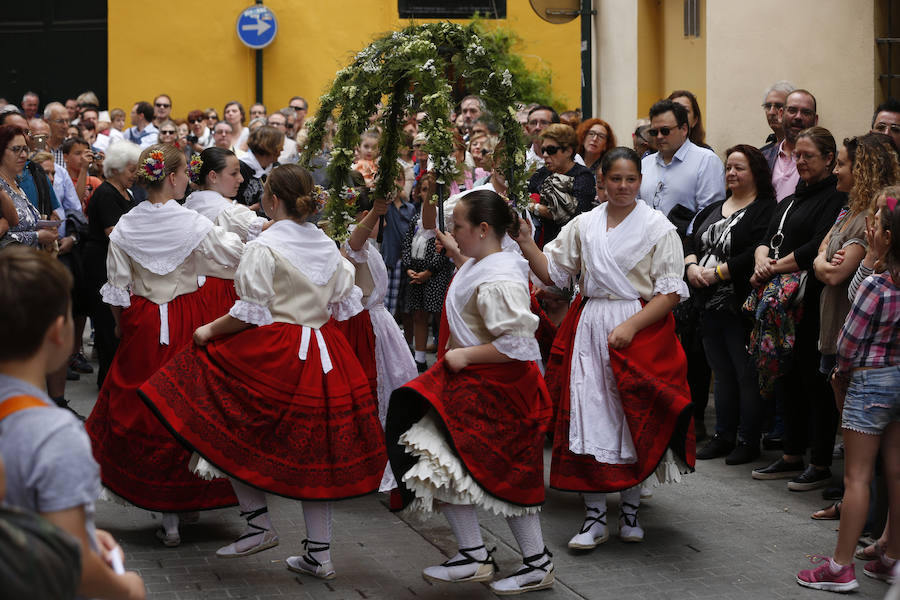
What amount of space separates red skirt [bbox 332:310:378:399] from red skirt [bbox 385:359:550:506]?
1.69 meters

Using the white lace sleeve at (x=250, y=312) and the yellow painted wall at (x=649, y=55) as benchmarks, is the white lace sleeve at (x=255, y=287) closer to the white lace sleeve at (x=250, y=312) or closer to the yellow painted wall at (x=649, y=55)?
the white lace sleeve at (x=250, y=312)

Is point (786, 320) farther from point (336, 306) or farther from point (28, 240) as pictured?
point (28, 240)

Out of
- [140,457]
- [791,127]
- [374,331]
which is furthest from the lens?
[791,127]

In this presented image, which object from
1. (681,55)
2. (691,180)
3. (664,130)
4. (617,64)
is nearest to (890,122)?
(691,180)

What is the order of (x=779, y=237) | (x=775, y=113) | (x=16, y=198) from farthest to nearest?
(x=775, y=113) → (x=16, y=198) → (x=779, y=237)

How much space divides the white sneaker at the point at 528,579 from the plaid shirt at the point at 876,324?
5.52 feet

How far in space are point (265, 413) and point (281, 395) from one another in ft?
0.36

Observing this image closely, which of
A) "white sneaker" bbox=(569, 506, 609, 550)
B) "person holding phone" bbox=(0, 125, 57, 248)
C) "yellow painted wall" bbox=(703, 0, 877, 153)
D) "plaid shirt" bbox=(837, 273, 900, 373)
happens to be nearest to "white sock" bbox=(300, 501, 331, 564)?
"white sneaker" bbox=(569, 506, 609, 550)

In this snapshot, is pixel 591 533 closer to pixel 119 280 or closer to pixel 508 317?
pixel 508 317

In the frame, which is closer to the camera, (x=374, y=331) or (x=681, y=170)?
(x=374, y=331)

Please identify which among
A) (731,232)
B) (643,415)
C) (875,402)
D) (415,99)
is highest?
(415,99)

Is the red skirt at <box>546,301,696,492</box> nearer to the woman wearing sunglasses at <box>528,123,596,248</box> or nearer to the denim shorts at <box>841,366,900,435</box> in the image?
the denim shorts at <box>841,366,900,435</box>

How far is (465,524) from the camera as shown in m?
4.98

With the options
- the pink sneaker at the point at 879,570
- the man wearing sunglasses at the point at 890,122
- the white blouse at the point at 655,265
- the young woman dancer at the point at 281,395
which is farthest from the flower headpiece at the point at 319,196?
the man wearing sunglasses at the point at 890,122
